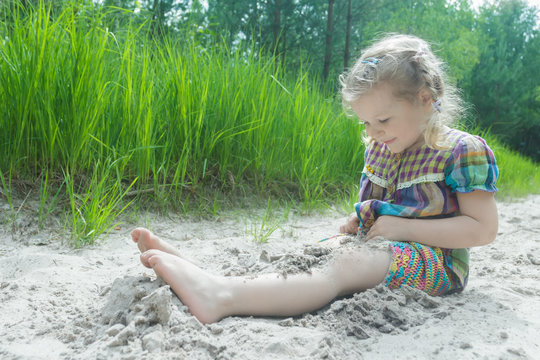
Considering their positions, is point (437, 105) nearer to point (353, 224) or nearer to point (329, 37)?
point (353, 224)

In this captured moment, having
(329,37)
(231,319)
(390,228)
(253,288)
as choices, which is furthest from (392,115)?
(329,37)

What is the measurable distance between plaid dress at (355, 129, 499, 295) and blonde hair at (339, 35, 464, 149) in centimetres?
7

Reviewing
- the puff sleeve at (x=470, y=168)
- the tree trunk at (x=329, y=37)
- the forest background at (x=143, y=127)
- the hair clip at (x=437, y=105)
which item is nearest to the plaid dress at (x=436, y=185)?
the puff sleeve at (x=470, y=168)

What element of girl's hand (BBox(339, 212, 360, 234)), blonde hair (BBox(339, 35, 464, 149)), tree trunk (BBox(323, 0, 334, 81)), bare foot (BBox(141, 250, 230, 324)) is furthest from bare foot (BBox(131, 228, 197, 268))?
tree trunk (BBox(323, 0, 334, 81))

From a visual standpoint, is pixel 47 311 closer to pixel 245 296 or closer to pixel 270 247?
→ pixel 245 296

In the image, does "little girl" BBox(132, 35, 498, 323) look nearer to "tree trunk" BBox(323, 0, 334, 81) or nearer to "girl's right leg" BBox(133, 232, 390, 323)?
"girl's right leg" BBox(133, 232, 390, 323)

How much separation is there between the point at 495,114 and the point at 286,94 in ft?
45.7

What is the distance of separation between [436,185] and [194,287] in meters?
1.00

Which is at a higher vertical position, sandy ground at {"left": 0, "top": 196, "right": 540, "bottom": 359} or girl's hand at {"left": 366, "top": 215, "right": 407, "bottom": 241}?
girl's hand at {"left": 366, "top": 215, "right": 407, "bottom": 241}

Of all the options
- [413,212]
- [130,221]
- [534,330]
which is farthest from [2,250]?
[534,330]

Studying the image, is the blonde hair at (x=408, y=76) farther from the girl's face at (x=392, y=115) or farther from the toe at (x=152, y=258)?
the toe at (x=152, y=258)

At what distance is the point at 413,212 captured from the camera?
66.7 inches

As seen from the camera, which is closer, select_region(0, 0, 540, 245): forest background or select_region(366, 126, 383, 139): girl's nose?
Result: select_region(366, 126, 383, 139): girl's nose

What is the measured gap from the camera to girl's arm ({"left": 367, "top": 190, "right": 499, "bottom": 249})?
1.58m
